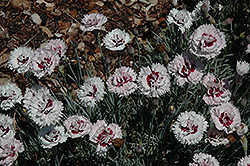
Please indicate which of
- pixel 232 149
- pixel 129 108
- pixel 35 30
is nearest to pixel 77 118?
pixel 129 108

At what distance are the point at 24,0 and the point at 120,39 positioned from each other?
166 cm

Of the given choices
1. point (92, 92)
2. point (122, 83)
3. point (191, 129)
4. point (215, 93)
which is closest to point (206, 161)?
point (191, 129)

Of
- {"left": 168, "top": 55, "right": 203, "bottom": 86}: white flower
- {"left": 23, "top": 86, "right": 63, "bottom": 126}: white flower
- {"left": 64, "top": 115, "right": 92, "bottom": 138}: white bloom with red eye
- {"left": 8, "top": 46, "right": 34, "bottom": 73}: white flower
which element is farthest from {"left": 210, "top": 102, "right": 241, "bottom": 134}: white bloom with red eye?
{"left": 8, "top": 46, "right": 34, "bottom": 73}: white flower

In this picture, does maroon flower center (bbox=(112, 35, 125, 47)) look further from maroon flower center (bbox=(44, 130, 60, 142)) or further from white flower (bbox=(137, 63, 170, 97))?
maroon flower center (bbox=(44, 130, 60, 142))

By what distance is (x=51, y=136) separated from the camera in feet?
5.05

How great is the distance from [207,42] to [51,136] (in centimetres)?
116

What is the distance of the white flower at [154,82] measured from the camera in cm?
154

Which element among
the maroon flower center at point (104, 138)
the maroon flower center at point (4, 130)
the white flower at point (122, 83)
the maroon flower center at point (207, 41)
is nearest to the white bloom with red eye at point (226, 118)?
the maroon flower center at point (207, 41)

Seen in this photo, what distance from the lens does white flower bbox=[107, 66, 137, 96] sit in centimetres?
162

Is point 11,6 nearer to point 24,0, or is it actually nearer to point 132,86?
point 24,0

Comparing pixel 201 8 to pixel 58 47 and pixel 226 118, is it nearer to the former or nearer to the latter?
pixel 226 118

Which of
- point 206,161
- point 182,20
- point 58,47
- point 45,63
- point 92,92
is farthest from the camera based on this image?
point 182,20

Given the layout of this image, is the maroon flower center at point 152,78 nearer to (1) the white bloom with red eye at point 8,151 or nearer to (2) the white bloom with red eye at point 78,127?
(2) the white bloom with red eye at point 78,127

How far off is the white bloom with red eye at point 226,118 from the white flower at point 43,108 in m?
0.98
